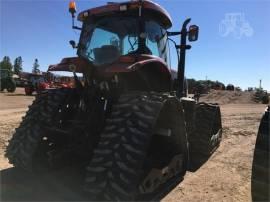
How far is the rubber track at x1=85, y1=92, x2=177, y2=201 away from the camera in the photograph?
3740 millimetres

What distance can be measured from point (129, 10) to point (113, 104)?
1460mm

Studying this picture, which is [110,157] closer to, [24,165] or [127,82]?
[127,82]

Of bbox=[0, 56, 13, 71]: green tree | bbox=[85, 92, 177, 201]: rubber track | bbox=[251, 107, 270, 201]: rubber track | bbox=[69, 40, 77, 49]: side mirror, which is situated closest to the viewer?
bbox=[251, 107, 270, 201]: rubber track

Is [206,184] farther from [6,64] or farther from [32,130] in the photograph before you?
[6,64]

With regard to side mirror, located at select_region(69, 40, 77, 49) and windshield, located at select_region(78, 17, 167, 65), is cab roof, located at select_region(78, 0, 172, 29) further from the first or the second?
side mirror, located at select_region(69, 40, 77, 49)

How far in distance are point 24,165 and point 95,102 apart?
4.55 feet

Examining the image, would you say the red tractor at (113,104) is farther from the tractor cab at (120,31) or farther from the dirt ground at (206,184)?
the dirt ground at (206,184)

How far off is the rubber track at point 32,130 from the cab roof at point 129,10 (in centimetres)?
140

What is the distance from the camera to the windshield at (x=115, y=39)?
507cm

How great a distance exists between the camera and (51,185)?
4773 mm

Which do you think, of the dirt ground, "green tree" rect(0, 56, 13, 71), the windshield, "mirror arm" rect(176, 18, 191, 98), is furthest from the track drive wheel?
"green tree" rect(0, 56, 13, 71)

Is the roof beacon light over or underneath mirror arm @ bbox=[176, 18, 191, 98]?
over

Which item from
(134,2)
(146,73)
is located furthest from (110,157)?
(134,2)

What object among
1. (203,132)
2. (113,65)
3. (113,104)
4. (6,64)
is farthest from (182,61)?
(6,64)
